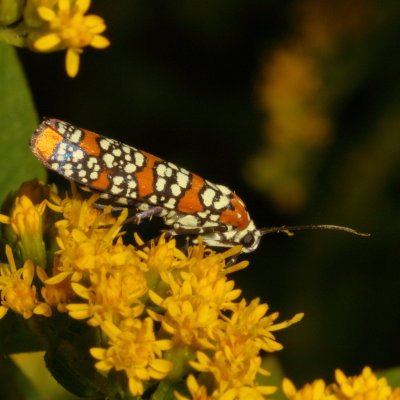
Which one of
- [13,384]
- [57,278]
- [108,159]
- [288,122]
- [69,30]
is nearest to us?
[57,278]

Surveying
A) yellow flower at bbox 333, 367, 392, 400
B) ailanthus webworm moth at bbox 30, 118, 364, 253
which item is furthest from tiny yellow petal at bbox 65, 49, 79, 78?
yellow flower at bbox 333, 367, 392, 400

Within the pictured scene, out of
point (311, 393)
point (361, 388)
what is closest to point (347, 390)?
point (361, 388)

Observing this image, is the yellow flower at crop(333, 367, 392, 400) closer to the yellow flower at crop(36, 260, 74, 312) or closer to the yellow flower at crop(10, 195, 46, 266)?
the yellow flower at crop(36, 260, 74, 312)

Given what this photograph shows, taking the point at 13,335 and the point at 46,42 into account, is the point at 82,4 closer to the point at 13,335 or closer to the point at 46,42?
Answer: the point at 46,42

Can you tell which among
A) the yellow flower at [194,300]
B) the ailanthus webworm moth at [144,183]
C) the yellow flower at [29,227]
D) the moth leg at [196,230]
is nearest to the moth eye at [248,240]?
the ailanthus webworm moth at [144,183]

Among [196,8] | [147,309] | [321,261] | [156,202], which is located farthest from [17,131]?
[196,8]

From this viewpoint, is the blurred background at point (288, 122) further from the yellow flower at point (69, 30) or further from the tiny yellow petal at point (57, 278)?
the tiny yellow petal at point (57, 278)

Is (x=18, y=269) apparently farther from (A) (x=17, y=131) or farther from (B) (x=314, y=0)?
(B) (x=314, y=0)
